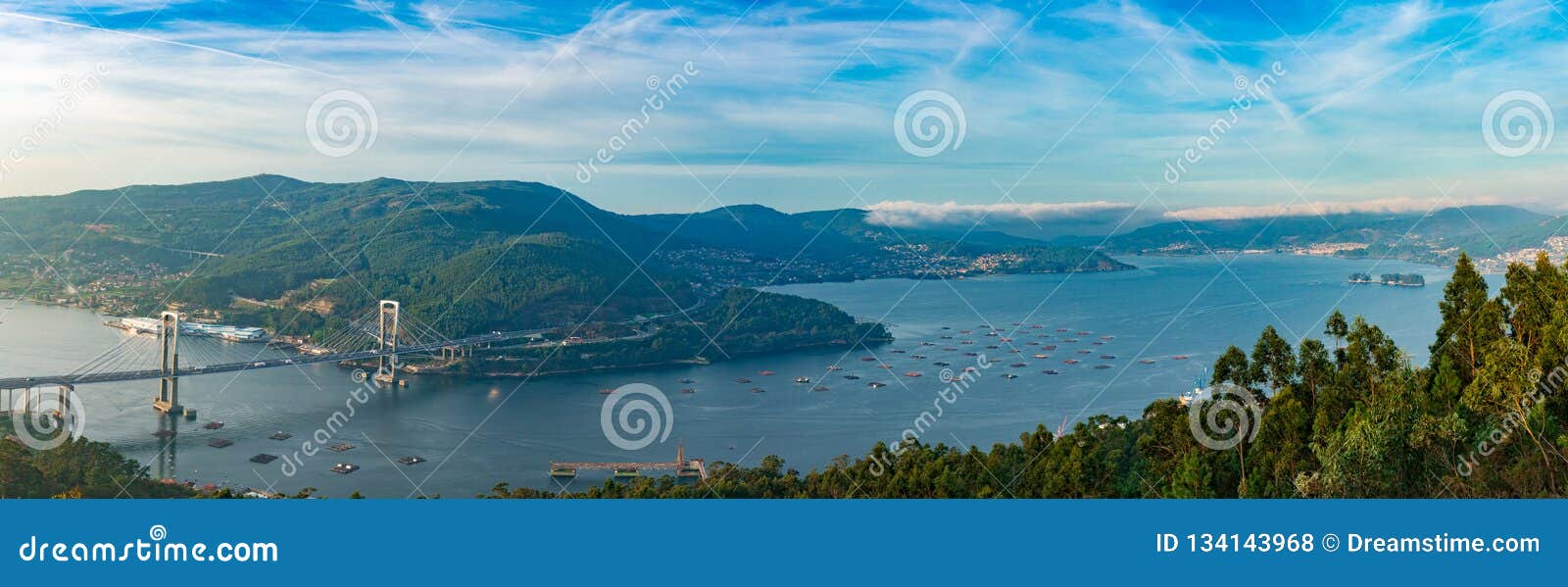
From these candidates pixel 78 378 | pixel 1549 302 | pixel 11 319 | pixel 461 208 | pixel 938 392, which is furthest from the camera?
pixel 461 208

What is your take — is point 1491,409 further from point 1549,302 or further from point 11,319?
point 11,319

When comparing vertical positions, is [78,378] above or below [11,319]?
below

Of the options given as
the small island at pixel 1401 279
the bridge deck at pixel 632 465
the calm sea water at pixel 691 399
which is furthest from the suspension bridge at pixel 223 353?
the small island at pixel 1401 279

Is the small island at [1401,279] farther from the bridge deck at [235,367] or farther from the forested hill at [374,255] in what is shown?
the bridge deck at [235,367]

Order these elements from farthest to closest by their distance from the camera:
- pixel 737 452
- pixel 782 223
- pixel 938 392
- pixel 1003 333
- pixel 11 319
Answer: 1. pixel 782 223
2. pixel 1003 333
3. pixel 11 319
4. pixel 938 392
5. pixel 737 452

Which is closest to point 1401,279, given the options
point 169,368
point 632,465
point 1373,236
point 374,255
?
point 1373,236

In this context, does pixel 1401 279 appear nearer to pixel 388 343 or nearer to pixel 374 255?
pixel 388 343

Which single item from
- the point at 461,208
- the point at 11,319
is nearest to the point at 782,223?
the point at 461,208
